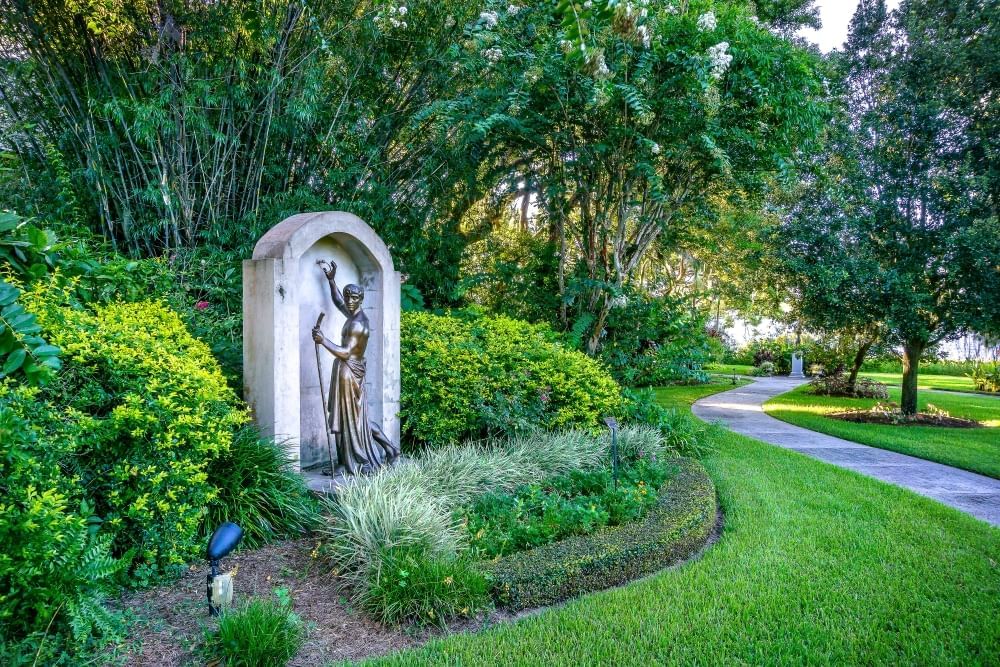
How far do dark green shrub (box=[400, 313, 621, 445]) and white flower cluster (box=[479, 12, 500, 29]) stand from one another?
3266 mm

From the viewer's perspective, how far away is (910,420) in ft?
32.4

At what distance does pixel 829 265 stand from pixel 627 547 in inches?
297

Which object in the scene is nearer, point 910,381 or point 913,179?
point 913,179

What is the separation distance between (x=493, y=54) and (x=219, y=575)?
5.88 m

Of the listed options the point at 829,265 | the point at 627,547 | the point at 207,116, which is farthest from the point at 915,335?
the point at 207,116

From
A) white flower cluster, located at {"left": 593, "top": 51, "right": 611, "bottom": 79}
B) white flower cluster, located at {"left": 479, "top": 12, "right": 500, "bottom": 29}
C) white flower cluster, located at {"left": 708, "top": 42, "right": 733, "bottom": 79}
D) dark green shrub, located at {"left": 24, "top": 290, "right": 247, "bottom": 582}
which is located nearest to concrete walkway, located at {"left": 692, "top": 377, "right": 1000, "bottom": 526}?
white flower cluster, located at {"left": 708, "top": 42, "right": 733, "bottom": 79}

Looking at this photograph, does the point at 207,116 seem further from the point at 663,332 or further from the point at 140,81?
the point at 663,332

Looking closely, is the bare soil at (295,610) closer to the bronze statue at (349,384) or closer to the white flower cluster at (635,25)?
the bronze statue at (349,384)

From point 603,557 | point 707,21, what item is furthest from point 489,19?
point 603,557

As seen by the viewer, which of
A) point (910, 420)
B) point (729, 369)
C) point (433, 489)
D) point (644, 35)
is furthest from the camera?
point (729, 369)

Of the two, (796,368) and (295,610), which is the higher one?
(295,610)

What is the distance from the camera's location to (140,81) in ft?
18.4

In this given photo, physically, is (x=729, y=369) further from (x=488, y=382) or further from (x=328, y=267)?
(x=328, y=267)

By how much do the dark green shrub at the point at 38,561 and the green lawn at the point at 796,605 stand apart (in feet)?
3.90
